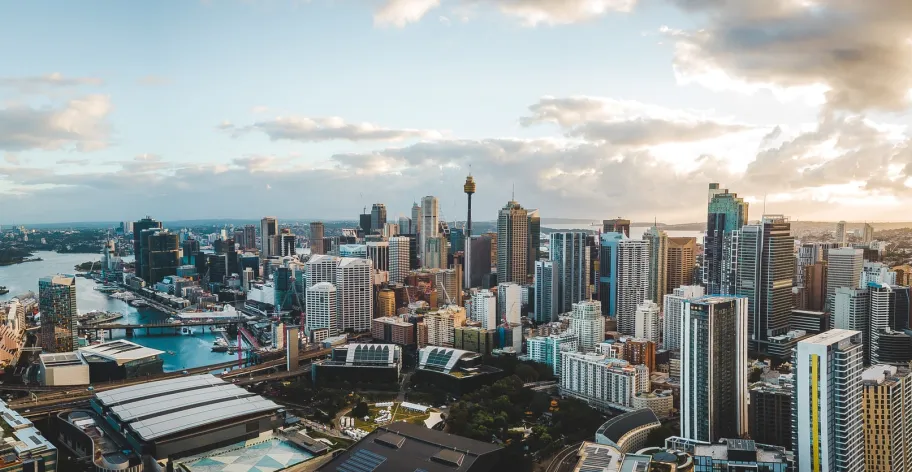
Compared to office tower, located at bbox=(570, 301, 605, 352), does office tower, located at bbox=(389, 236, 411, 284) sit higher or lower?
higher

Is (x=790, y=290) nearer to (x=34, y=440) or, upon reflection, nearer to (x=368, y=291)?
(x=368, y=291)

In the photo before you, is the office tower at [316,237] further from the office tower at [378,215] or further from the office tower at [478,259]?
the office tower at [478,259]

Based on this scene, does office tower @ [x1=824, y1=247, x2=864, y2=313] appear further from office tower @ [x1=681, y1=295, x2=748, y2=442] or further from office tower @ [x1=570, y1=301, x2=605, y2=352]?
office tower @ [x1=681, y1=295, x2=748, y2=442]

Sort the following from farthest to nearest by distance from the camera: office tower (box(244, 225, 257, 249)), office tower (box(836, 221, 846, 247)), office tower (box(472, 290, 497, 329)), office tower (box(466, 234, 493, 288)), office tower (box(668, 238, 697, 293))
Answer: office tower (box(244, 225, 257, 249)), office tower (box(466, 234, 493, 288)), office tower (box(836, 221, 846, 247)), office tower (box(668, 238, 697, 293)), office tower (box(472, 290, 497, 329))

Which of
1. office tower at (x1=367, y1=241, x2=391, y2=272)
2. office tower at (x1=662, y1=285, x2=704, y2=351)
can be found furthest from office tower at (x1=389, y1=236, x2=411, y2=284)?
office tower at (x1=662, y1=285, x2=704, y2=351)

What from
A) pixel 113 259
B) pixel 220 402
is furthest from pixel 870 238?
pixel 113 259

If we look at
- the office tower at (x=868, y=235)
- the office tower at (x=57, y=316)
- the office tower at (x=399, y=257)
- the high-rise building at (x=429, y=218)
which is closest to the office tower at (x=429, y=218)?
the high-rise building at (x=429, y=218)
